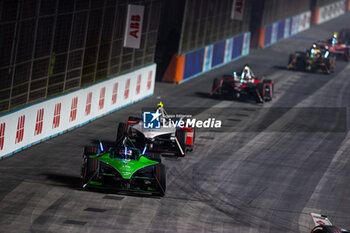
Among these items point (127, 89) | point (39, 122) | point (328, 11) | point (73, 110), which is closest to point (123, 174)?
point (39, 122)

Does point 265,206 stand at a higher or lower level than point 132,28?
lower

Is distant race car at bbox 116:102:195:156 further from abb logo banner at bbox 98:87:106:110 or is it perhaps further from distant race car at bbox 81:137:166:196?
abb logo banner at bbox 98:87:106:110

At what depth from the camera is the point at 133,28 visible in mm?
34438

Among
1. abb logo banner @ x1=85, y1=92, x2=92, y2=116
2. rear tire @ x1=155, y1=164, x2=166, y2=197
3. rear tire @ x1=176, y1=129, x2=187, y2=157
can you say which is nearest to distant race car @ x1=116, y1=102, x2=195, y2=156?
rear tire @ x1=176, y1=129, x2=187, y2=157

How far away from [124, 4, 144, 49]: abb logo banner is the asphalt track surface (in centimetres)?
296

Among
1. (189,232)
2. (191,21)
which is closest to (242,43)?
(191,21)

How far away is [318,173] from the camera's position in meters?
25.3

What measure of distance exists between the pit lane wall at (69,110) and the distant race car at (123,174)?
437 cm

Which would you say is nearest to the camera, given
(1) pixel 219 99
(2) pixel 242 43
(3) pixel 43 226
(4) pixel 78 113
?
(3) pixel 43 226

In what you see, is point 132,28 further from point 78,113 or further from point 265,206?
point 265,206

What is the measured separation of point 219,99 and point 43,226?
22.9 meters

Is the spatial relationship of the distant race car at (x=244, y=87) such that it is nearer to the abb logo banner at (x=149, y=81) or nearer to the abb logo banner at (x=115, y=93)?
the abb logo banner at (x=149, y=81)

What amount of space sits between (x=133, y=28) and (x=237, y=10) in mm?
17964

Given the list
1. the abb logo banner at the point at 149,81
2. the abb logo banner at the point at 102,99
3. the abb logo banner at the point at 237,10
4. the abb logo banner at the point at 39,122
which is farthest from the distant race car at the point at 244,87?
the abb logo banner at the point at 39,122
